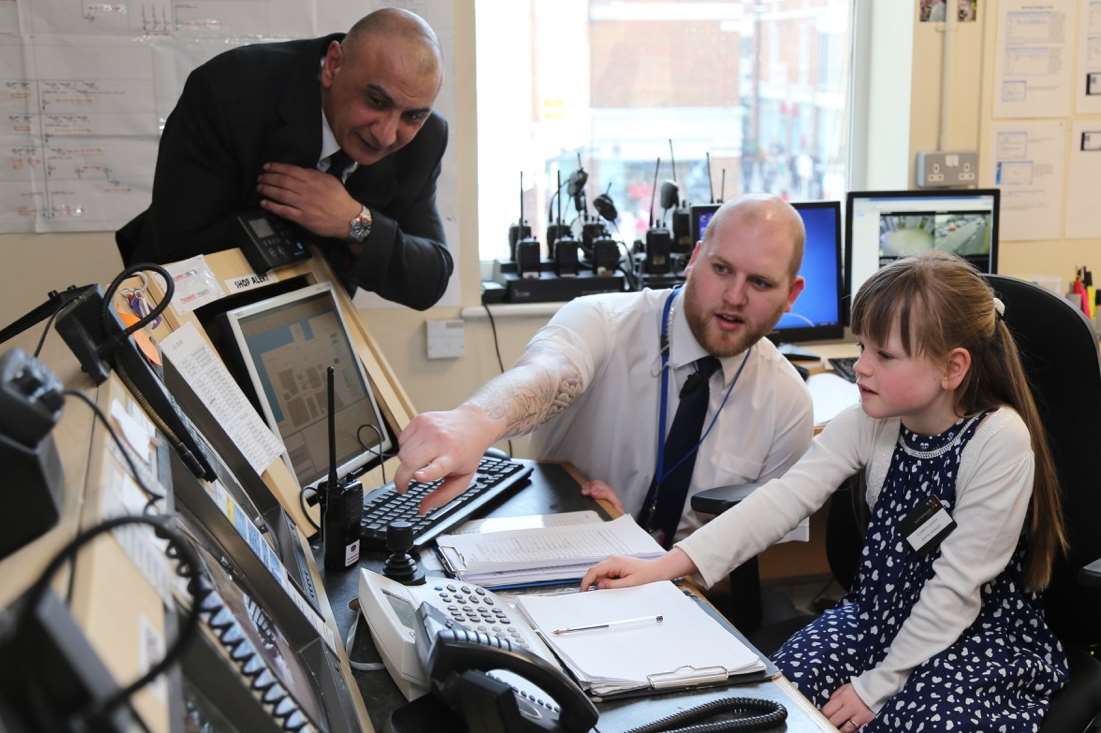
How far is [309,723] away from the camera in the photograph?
2.43 ft

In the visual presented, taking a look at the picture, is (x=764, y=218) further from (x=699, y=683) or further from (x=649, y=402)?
(x=699, y=683)

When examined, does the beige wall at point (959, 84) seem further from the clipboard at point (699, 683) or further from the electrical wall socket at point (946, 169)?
the clipboard at point (699, 683)

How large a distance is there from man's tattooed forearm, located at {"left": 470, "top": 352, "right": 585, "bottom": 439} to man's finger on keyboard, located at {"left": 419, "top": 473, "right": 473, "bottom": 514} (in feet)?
0.52

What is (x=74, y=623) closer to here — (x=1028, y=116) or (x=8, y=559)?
(x=8, y=559)

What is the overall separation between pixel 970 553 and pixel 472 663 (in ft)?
3.12

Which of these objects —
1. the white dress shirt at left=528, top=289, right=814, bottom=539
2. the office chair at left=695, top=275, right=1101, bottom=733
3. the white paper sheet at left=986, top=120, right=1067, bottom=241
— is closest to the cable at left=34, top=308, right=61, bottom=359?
the white dress shirt at left=528, top=289, right=814, bottom=539

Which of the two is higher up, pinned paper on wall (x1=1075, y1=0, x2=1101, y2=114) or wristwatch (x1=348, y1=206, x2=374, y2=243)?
pinned paper on wall (x1=1075, y1=0, x2=1101, y2=114)

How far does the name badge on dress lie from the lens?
1640mm

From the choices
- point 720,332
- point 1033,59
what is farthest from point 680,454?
point 1033,59

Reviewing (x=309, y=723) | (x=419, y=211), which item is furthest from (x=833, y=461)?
(x=309, y=723)

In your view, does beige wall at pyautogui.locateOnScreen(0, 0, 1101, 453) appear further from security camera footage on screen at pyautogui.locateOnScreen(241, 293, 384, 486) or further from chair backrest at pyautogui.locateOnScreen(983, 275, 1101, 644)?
chair backrest at pyautogui.locateOnScreen(983, 275, 1101, 644)

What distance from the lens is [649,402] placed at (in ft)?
6.92

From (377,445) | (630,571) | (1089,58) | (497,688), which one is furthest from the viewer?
(1089,58)

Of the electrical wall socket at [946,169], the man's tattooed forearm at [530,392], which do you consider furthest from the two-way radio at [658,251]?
the man's tattooed forearm at [530,392]
